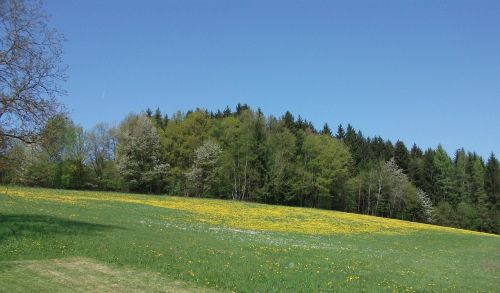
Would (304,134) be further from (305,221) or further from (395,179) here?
(305,221)

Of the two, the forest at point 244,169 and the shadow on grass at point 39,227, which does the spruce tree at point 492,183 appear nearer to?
the forest at point 244,169

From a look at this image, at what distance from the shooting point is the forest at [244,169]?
87000 millimetres

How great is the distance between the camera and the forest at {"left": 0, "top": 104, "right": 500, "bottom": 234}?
8700 centimetres

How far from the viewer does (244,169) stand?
301ft

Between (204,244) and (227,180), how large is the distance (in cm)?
6823

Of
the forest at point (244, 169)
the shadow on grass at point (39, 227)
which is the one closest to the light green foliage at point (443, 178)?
the forest at point (244, 169)

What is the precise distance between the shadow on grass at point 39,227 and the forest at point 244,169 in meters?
54.6

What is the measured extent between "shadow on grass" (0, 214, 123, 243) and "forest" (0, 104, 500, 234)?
54629 millimetres

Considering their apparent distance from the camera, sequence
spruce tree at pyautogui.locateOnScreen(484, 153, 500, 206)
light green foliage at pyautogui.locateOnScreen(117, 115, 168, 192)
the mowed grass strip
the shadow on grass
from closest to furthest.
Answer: the mowed grass strip, the shadow on grass, light green foliage at pyautogui.locateOnScreen(117, 115, 168, 192), spruce tree at pyautogui.locateOnScreen(484, 153, 500, 206)

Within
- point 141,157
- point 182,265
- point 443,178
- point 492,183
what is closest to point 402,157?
point 443,178

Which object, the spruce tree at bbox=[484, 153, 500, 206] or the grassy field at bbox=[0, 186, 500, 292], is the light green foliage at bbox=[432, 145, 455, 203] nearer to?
the spruce tree at bbox=[484, 153, 500, 206]

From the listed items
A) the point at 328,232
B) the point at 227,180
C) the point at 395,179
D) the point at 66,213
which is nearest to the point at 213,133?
the point at 227,180

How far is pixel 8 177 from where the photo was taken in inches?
1009

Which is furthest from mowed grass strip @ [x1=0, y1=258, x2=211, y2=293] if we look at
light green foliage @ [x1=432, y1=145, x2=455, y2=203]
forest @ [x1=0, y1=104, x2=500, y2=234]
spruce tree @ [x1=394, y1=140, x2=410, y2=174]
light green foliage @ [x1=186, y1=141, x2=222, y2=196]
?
spruce tree @ [x1=394, y1=140, x2=410, y2=174]
